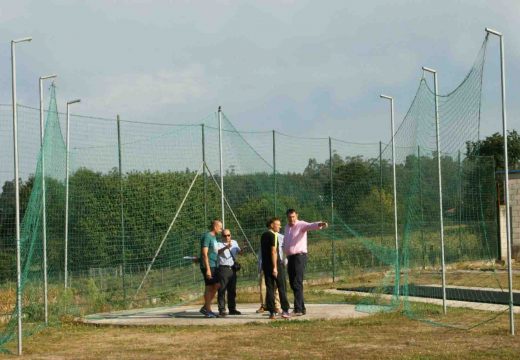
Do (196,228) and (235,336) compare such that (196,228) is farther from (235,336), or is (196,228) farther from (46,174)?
(235,336)

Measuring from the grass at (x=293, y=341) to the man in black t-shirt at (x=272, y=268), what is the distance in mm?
455

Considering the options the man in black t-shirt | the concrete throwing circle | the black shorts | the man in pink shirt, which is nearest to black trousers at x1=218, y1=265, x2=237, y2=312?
the black shorts

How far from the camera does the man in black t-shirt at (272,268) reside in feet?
44.6

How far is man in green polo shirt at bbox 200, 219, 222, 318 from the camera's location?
13.9m

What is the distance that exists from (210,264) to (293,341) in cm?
306

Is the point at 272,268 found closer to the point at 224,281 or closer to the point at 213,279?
the point at 224,281

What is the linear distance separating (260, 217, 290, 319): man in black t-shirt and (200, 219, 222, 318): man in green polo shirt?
82cm

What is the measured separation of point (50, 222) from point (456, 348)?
7.15 meters

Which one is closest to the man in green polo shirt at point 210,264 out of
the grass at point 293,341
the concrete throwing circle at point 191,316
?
the concrete throwing circle at point 191,316

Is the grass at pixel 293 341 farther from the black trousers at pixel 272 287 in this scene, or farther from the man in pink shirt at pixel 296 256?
the man in pink shirt at pixel 296 256

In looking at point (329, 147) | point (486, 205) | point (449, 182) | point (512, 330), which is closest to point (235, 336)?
point (512, 330)

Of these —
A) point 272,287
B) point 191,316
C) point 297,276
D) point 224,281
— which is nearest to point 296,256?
point 297,276

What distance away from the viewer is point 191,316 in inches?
566

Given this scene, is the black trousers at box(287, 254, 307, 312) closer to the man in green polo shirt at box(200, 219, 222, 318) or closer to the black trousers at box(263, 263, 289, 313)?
the black trousers at box(263, 263, 289, 313)
